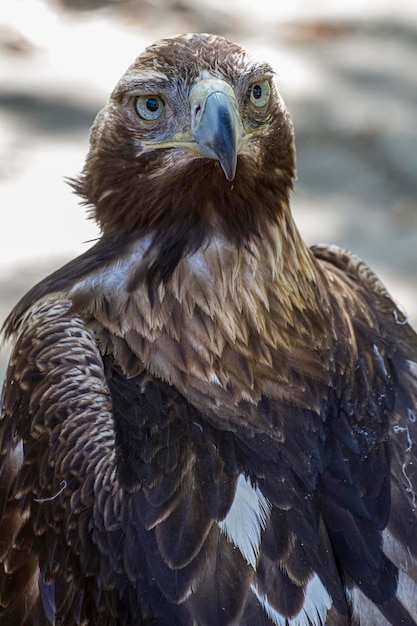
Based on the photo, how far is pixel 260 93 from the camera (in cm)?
284

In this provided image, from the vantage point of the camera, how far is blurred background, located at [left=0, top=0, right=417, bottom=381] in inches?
199

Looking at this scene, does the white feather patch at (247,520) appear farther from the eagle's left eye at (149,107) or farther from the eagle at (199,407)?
the eagle's left eye at (149,107)

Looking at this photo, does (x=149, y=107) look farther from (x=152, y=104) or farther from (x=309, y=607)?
(x=309, y=607)

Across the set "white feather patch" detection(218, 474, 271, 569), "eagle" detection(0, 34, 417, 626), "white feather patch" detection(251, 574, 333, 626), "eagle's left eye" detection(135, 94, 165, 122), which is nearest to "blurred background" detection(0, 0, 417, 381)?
"eagle" detection(0, 34, 417, 626)

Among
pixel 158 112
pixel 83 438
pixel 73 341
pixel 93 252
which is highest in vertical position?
pixel 158 112

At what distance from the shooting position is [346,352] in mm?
3053

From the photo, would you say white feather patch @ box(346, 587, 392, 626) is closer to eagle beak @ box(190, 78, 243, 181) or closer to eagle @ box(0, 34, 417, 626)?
eagle @ box(0, 34, 417, 626)

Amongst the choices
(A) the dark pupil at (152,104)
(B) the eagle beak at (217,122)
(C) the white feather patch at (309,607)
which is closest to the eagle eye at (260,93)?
(B) the eagle beak at (217,122)

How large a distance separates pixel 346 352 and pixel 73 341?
2.33 feet

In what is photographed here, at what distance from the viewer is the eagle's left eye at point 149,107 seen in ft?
9.17

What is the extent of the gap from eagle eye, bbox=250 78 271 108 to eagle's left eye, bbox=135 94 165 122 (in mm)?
220

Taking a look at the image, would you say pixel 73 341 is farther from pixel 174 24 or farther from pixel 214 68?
pixel 174 24

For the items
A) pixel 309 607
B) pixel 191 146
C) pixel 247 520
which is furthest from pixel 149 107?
pixel 309 607

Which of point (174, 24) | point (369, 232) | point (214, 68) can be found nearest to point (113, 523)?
point (214, 68)
